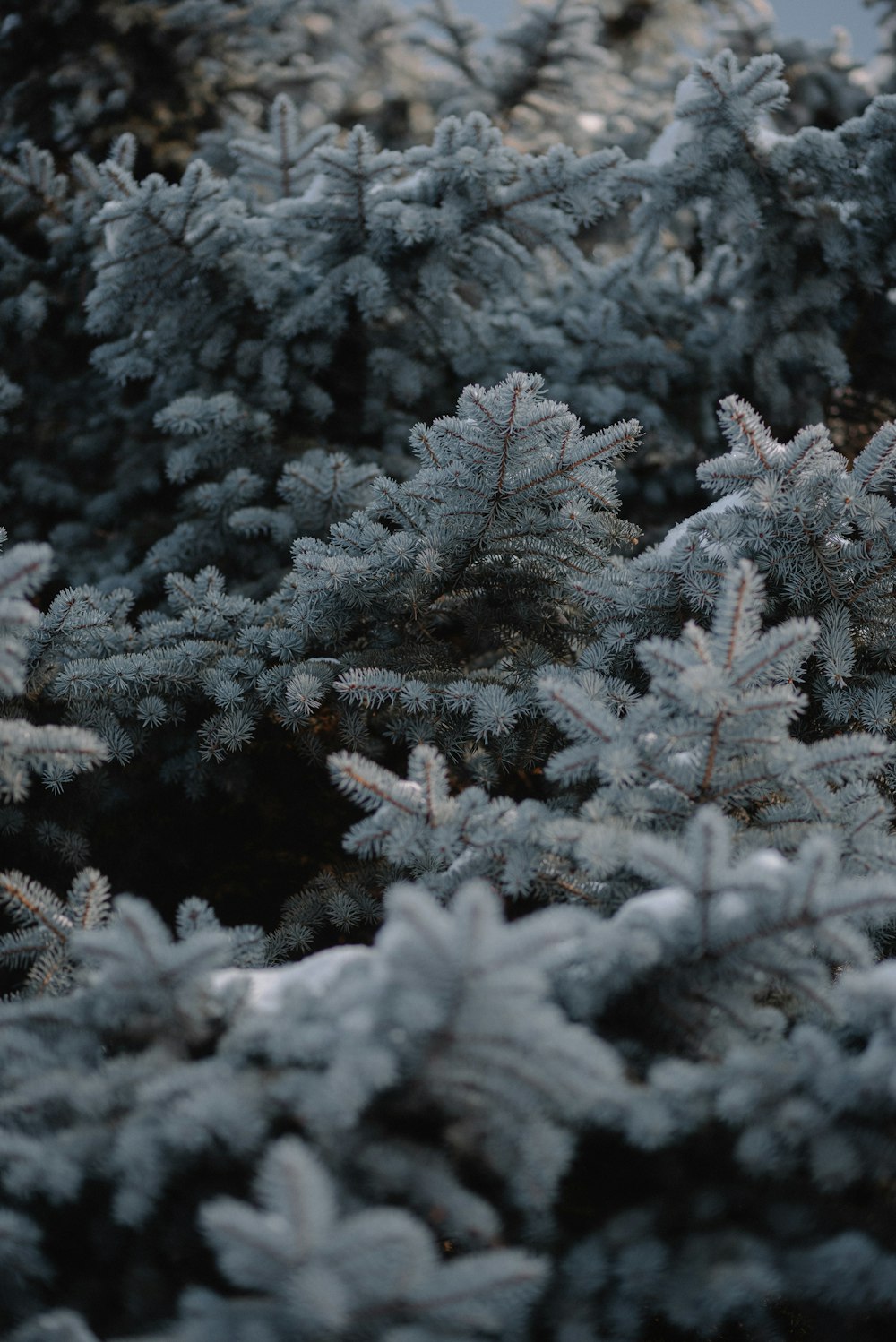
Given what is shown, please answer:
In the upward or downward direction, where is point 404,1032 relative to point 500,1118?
upward

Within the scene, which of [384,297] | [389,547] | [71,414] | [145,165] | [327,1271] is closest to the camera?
[327,1271]

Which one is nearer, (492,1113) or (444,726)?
(492,1113)

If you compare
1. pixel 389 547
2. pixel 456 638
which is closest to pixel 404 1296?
pixel 389 547

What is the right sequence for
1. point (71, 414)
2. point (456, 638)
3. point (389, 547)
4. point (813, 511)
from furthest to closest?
1. point (71, 414)
2. point (456, 638)
3. point (389, 547)
4. point (813, 511)

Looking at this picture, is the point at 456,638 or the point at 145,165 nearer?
the point at 456,638

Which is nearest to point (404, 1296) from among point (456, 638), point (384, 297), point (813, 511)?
point (813, 511)

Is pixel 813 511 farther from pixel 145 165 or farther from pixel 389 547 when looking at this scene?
pixel 145 165

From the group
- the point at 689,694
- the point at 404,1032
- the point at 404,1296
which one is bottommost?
the point at 404,1296

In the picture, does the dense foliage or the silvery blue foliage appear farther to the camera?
the dense foliage
